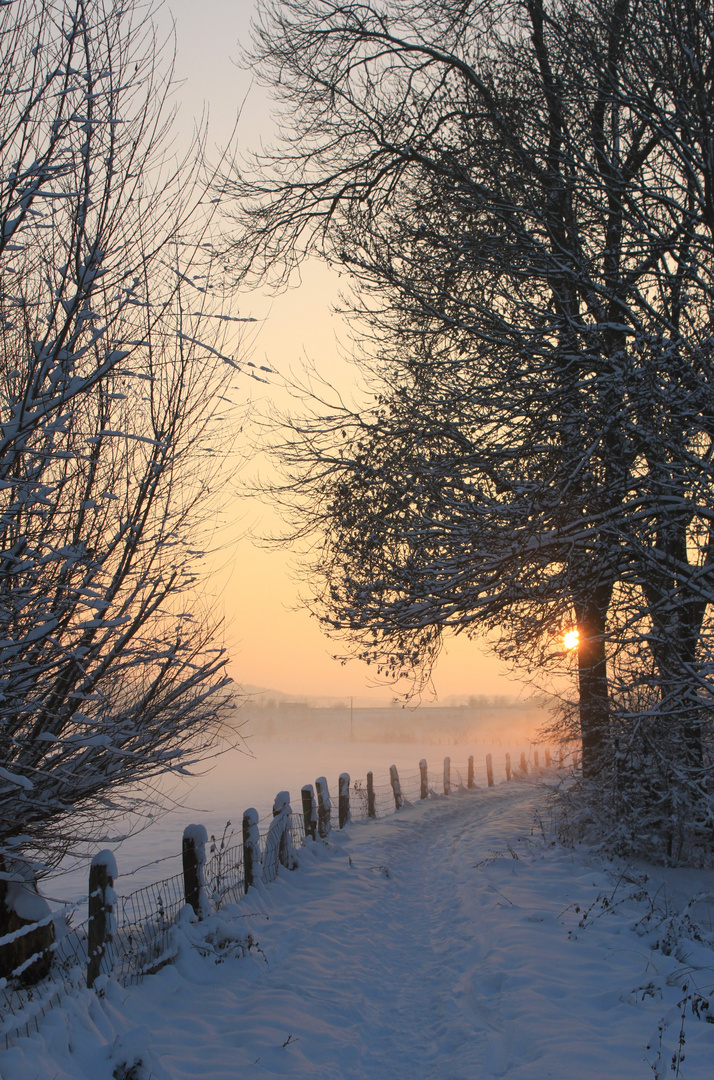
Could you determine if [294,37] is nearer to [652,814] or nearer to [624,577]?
[624,577]

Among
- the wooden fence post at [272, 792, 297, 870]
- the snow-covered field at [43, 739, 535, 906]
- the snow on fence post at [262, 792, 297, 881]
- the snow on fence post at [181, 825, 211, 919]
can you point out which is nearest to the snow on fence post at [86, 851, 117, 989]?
the snow-covered field at [43, 739, 535, 906]

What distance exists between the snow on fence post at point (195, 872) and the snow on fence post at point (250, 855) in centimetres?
115

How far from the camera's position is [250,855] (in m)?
7.53

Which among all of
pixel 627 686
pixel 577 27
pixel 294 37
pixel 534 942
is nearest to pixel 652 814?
pixel 627 686

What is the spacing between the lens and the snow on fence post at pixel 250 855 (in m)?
7.45

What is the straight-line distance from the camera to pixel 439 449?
8.51 meters

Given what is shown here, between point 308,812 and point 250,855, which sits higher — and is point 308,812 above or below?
below

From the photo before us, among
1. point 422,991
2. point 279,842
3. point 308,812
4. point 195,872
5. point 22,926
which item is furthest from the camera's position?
point 308,812

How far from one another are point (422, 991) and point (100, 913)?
274cm

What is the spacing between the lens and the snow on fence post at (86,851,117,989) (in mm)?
4945

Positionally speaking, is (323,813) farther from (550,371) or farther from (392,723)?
(392,723)

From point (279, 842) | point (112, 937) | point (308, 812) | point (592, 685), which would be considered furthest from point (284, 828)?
point (592, 685)

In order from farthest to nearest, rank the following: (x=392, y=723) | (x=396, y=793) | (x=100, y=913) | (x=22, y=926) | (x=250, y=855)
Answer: (x=392, y=723) < (x=396, y=793) < (x=250, y=855) < (x=22, y=926) < (x=100, y=913)

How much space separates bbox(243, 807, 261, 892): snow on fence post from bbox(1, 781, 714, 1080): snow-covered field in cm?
28
